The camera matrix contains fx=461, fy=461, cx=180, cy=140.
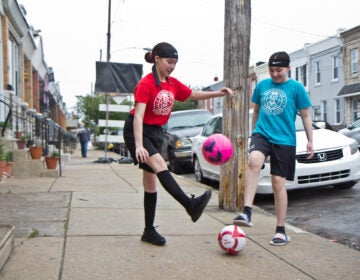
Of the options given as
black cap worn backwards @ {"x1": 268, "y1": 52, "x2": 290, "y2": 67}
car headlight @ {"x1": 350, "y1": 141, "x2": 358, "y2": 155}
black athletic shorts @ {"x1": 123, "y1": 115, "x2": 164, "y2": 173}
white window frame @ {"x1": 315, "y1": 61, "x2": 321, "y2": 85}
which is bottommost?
car headlight @ {"x1": 350, "y1": 141, "x2": 358, "y2": 155}

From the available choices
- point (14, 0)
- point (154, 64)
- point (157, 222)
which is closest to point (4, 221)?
point (157, 222)

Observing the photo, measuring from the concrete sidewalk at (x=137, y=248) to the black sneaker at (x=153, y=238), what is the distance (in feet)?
0.21

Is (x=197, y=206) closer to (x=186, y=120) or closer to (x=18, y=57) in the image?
(x=186, y=120)

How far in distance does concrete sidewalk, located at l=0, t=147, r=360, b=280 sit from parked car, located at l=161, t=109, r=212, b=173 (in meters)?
5.13

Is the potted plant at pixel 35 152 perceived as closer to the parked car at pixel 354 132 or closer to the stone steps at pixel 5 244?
the stone steps at pixel 5 244

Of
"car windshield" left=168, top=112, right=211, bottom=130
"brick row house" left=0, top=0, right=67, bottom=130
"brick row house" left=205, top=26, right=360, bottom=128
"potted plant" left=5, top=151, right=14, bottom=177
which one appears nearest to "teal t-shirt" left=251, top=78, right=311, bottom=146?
"potted plant" left=5, top=151, right=14, bottom=177

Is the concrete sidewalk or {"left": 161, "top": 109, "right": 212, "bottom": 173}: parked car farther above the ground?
{"left": 161, "top": 109, "right": 212, "bottom": 173}: parked car

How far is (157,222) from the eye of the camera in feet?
17.0

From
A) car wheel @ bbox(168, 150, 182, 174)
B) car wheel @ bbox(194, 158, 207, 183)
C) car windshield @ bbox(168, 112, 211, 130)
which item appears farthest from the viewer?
car windshield @ bbox(168, 112, 211, 130)

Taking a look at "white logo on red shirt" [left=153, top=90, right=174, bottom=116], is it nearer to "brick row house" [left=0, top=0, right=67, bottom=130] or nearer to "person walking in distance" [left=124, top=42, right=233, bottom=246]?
"person walking in distance" [left=124, top=42, right=233, bottom=246]

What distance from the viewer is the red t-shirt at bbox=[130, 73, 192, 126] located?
151 inches

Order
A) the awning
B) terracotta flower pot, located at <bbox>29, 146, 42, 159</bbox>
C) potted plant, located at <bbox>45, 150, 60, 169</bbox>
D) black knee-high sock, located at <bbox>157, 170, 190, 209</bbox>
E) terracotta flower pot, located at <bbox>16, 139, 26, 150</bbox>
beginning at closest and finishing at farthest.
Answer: black knee-high sock, located at <bbox>157, 170, 190, 209</bbox>
potted plant, located at <bbox>45, 150, 60, 169</bbox>
terracotta flower pot, located at <bbox>29, 146, 42, 159</bbox>
terracotta flower pot, located at <bbox>16, 139, 26, 150</bbox>
the awning

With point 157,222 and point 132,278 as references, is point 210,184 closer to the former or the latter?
point 157,222

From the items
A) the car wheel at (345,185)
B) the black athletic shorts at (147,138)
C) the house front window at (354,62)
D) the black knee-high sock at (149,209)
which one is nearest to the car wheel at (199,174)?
the car wheel at (345,185)
